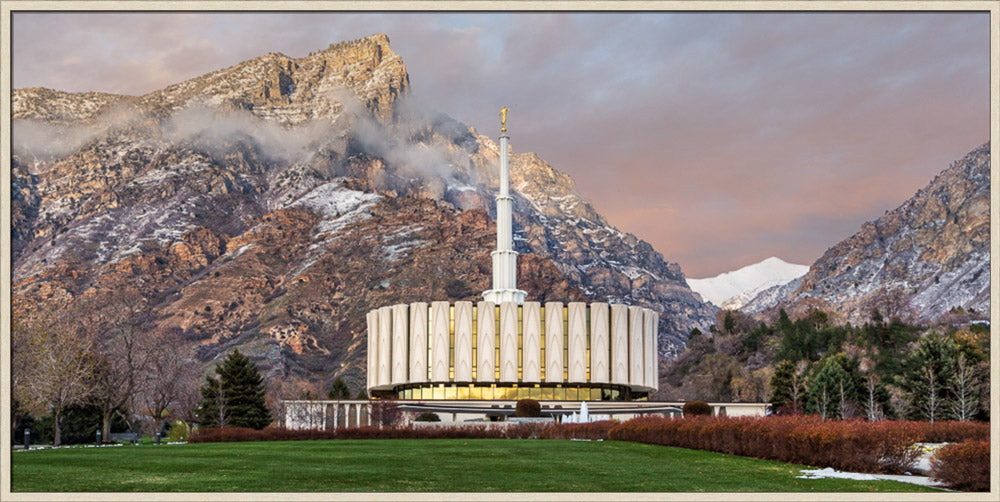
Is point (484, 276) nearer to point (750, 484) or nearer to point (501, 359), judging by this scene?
point (501, 359)

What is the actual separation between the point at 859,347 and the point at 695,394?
2220 cm

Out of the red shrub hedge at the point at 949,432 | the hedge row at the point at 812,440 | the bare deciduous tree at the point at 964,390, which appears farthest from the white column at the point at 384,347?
the red shrub hedge at the point at 949,432

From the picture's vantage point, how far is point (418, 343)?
7725 cm

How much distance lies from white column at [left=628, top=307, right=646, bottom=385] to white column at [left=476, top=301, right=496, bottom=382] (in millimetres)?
11332

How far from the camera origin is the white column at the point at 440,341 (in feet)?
248

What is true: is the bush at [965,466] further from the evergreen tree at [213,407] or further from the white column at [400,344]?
the white column at [400,344]

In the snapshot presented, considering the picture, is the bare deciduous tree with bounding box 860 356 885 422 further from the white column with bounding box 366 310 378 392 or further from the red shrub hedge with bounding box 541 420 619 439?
the white column with bounding box 366 310 378 392

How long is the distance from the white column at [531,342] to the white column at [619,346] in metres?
6.01

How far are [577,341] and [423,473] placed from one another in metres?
57.3

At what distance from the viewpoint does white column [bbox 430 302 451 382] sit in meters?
75.7

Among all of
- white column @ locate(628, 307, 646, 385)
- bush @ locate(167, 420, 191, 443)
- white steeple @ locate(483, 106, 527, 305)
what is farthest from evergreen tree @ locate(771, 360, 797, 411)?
bush @ locate(167, 420, 191, 443)

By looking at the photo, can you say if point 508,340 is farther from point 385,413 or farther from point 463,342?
point 385,413

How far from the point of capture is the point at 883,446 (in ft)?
63.7

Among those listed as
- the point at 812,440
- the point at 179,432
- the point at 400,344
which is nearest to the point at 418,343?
the point at 400,344
